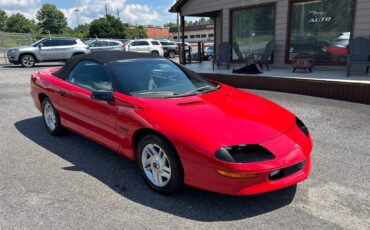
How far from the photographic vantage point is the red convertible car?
276cm

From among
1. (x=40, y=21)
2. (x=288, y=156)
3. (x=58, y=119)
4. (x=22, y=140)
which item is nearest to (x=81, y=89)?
(x=58, y=119)

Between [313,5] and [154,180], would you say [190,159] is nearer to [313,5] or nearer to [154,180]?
[154,180]

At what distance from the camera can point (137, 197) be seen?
10.5ft

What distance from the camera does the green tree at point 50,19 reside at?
107 meters

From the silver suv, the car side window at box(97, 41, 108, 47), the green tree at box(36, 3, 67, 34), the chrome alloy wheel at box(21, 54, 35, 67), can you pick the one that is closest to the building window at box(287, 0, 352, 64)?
the silver suv

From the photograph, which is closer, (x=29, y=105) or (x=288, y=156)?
(x=288, y=156)

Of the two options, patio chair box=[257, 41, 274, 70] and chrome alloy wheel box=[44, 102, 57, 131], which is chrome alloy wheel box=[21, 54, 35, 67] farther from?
chrome alloy wheel box=[44, 102, 57, 131]

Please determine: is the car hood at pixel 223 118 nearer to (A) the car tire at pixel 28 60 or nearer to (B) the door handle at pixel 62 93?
(B) the door handle at pixel 62 93

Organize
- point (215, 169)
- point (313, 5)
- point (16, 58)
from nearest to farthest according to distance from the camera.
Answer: point (215, 169) → point (313, 5) → point (16, 58)

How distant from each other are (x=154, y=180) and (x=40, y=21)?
120596 millimetres

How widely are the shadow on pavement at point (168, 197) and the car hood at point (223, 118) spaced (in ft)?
2.17

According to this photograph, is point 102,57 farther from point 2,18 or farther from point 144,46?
point 2,18

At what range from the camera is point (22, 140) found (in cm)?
491

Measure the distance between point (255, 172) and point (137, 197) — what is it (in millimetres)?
1244
